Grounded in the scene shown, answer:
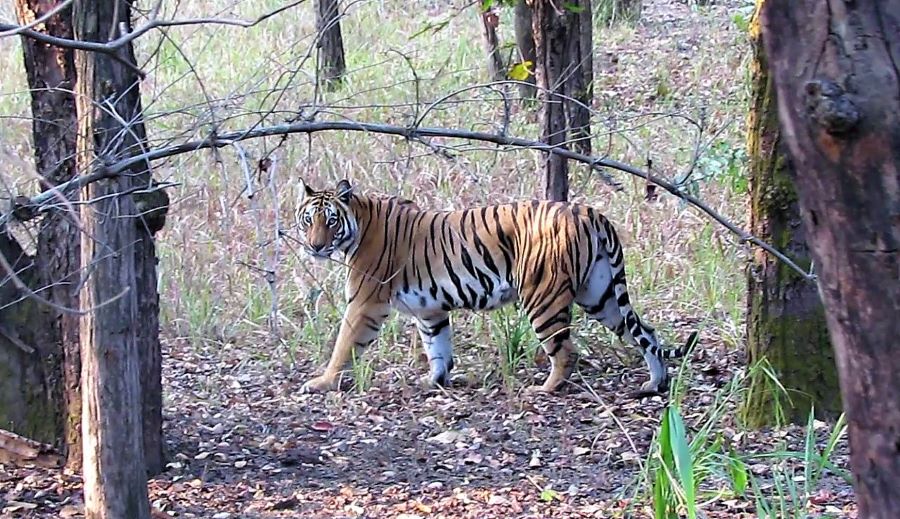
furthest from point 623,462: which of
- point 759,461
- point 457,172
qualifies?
point 457,172

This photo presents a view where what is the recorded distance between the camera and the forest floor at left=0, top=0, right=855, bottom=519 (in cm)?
447

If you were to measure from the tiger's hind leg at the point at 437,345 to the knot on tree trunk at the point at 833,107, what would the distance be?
4.78 metres

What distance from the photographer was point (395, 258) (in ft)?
22.6

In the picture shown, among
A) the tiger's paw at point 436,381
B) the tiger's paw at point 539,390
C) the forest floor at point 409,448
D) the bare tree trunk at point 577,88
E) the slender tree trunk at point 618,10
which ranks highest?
the slender tree trunk at point 618,10

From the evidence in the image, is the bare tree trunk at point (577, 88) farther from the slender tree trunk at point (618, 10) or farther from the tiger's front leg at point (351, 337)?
the slender tree trunk at point (618, 10)

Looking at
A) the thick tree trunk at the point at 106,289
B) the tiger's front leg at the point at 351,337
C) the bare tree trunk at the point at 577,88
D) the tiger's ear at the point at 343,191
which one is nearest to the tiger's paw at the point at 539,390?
the tiger's front leg at the point at 351,337

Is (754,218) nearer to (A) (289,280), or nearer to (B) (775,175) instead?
(B) (775,175)

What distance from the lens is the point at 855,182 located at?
187 cm

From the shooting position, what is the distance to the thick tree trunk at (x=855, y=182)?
71.7 inches

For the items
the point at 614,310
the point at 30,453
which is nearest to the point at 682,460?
the point at 30,453

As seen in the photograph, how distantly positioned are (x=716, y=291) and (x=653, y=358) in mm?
1324

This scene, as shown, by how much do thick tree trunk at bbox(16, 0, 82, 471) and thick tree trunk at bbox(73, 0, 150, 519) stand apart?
912mm

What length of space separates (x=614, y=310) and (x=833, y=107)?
15.7 ft

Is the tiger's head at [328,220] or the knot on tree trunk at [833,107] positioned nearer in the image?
the knot on tree trunk at [833,107]
